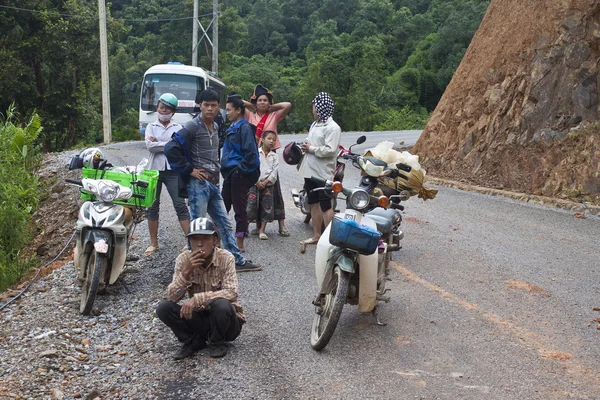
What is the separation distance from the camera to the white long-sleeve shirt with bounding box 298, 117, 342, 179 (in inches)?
332

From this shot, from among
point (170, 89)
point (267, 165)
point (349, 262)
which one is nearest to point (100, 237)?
point (349, 262)

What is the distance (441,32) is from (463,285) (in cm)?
5234

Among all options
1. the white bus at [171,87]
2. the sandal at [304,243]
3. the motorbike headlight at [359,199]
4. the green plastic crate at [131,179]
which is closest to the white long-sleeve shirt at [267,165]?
the sandal at [304,243]

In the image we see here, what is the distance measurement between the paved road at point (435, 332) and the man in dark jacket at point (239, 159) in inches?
30.6

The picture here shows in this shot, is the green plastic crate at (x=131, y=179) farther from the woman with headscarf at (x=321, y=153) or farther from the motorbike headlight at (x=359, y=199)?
the motorbike headlight at (x=359, y=199)

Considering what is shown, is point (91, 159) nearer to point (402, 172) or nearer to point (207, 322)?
point (207, 322)

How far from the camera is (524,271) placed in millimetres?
7848

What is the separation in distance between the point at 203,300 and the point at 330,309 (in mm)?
1024

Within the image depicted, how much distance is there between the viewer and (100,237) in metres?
6.69

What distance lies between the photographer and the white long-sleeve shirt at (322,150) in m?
8.42

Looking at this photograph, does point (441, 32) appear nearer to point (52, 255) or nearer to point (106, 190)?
point (52, 255)

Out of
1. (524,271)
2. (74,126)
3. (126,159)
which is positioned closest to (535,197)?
(524,271)

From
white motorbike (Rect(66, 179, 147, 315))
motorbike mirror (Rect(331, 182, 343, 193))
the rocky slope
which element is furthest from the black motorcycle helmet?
the rocky slope

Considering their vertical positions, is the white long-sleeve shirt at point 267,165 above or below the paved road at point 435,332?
above
